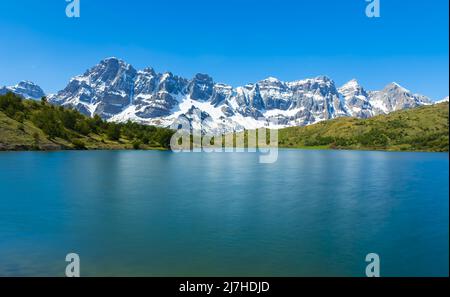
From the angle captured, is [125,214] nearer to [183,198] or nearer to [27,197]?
[183,198]

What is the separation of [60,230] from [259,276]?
31.1m

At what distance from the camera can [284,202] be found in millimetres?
71062

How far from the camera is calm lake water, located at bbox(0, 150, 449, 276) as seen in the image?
35.4 metres

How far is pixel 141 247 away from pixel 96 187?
5109 cm

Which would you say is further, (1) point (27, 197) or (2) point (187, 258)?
(1) point (27, 197)

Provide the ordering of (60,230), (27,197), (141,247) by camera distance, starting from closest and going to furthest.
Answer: (141,247) → (60,230) → (27,197)

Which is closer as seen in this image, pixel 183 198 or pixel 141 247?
pixel 141 247

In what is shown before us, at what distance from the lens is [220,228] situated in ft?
164

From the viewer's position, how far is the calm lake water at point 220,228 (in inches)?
1393

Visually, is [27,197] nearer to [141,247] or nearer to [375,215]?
[141,247]
